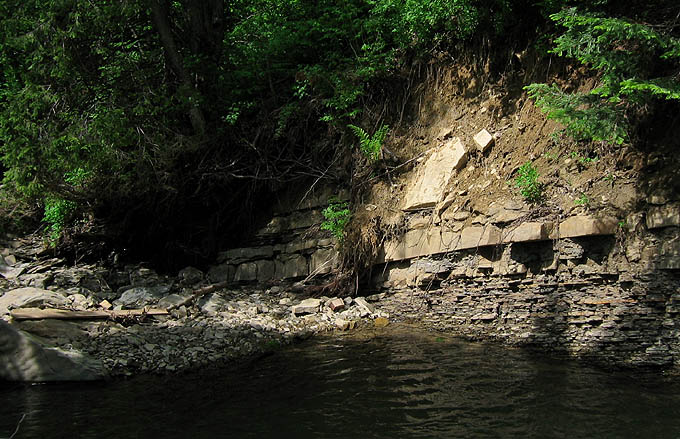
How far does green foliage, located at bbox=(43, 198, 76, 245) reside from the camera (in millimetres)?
10555

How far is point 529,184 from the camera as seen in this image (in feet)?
23.4

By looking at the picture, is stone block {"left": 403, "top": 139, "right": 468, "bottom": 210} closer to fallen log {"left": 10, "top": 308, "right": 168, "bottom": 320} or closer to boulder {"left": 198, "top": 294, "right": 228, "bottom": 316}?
boulder {"left": 198, "top": 294, "right": 228, "bottom": 316}

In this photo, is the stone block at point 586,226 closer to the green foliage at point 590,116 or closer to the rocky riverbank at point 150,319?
the green foliage at point 590,116

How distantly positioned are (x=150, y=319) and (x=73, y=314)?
1.08m

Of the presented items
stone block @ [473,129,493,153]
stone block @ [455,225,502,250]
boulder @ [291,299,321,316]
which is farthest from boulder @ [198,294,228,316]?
stone block @ [473,129,493,153]

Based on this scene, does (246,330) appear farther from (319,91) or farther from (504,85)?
(504,85)

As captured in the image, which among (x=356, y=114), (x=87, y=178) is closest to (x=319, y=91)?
(x=356, y=114)

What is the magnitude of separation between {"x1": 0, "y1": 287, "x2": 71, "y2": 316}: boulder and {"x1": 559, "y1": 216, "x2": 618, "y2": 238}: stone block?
7.30 metres

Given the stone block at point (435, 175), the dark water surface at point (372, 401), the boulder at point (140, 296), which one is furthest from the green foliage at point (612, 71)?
the boulder at point (140, 296)

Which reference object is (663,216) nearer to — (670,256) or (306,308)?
(670,256)

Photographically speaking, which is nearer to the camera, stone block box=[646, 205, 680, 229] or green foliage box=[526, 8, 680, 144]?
green foliage box=[526, 8, 680, 144]

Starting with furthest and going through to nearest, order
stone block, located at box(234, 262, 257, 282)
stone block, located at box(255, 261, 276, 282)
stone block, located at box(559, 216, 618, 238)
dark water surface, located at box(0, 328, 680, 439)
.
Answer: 1. stone block, located at box(234, 262, 257, 282)
2. stone block, located at box(255, 261, 276, 282)
3. stone block, located at box(559, 216, 618, 238)
4. dark water surface, located at box(0, 328, 680, 439)

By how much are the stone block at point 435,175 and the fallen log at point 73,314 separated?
453cm

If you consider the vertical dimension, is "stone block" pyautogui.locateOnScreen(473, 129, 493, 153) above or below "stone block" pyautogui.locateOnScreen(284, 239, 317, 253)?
above
